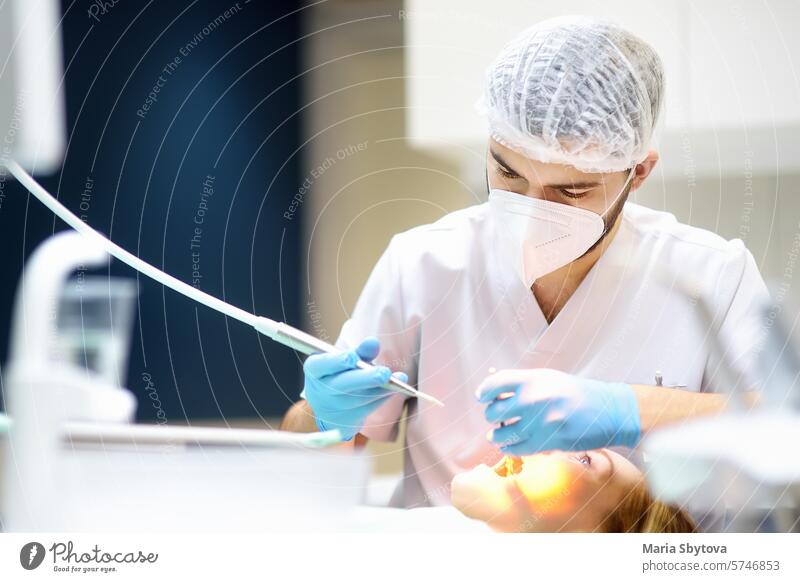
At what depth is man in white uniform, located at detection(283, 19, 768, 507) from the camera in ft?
A: 2.77

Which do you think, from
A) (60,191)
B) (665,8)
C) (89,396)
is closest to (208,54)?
(60,191)

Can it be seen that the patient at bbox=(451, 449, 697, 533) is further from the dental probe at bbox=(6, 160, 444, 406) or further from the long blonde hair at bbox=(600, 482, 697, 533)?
the dental probe at bbox=(6, 160, 444, 406)

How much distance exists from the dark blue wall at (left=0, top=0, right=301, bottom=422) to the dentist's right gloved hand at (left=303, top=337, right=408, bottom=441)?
0.12 ft

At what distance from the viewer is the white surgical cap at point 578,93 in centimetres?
83

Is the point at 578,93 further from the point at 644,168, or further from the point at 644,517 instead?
the point at 644,517

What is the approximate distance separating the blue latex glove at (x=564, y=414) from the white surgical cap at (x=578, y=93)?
0.24 metres

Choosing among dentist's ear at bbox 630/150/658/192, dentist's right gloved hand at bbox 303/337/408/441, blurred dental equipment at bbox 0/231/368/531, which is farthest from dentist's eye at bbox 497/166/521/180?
blurred dental equipment at bbox 0/231/368/531

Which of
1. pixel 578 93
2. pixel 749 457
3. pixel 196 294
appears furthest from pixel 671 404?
pixel 196 294

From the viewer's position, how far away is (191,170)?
0.90 meters

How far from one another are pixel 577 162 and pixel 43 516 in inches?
28.8

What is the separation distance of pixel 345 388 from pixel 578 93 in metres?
0.41

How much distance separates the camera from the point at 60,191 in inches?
35.3

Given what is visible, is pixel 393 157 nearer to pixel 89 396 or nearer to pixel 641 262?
pixel 641 262

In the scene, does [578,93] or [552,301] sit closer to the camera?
[578,93]
